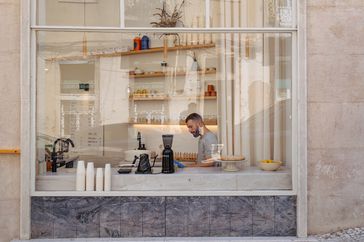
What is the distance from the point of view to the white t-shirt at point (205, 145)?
249 inches

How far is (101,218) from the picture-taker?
5.38m

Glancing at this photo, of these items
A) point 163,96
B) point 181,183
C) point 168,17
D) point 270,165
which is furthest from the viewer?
point 163,96

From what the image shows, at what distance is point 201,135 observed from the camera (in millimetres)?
6926

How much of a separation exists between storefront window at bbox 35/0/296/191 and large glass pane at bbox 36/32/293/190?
0.01 meters

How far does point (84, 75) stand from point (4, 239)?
4.14 metres

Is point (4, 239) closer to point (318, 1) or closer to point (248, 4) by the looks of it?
point (248, 4)

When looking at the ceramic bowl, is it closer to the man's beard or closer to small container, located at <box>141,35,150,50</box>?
the man's beard

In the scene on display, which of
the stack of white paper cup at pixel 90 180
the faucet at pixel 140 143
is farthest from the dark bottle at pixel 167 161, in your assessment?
the faucet at pixel 140 143

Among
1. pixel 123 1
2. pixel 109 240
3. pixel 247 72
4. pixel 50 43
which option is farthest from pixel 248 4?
pixel 109 240

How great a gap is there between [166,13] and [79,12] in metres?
1.24

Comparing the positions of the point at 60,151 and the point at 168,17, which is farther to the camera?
the point at 168,17

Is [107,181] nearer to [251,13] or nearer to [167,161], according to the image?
[167,161]

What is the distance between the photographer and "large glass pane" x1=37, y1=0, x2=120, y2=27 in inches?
220

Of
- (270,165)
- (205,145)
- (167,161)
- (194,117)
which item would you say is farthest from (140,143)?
(270,165)
